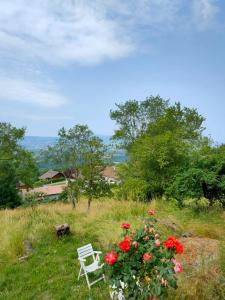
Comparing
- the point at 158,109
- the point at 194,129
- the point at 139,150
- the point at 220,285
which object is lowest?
the point at 220,285

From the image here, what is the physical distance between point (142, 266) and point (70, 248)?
4.70 metres

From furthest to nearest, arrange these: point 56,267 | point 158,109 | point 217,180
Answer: point 158,109
point 217,180
point 56,267

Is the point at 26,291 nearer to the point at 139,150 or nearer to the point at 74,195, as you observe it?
the point at 139,150

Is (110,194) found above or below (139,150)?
below

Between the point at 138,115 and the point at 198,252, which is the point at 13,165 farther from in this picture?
the point at 198,252

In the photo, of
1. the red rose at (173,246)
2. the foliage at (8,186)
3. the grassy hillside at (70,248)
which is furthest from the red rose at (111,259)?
the foliage at (8,186)

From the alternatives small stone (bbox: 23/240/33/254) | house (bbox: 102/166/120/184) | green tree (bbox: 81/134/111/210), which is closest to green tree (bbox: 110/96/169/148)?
house (bbox: 102/166/120/184)

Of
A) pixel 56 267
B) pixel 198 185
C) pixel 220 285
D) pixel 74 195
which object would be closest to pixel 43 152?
pixel 74 195

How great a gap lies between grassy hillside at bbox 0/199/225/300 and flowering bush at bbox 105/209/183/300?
100 cm

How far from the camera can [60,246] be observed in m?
8.23

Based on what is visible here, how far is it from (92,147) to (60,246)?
32.1 feet

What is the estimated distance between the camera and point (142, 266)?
3.68 metres

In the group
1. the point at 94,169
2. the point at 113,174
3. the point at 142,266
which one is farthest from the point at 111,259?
the point at 113,174

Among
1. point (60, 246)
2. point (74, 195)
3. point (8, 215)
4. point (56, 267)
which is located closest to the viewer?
point (56, 267)
